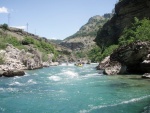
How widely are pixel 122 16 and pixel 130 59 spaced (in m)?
81.2

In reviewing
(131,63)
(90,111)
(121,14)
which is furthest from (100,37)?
(90,111)

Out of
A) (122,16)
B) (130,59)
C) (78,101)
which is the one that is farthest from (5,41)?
(78,101)

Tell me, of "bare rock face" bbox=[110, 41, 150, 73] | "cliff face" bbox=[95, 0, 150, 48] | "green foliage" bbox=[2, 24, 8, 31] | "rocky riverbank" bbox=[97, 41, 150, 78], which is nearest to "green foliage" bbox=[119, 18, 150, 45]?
"cliff face" bbox=[95, 0, 150, 48]

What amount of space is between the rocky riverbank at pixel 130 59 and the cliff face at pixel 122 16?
64.0 meters

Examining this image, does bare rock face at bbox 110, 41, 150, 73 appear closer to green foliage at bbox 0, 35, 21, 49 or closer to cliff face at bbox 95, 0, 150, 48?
green foliage at bbox 0, 35, 21, 49

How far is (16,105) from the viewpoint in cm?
3011

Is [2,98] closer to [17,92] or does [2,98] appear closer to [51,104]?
[17,92]

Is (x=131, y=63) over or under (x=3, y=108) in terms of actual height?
over

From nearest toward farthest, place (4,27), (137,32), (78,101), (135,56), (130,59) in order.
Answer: (78,101) < (135,56) < (130,59) < (137,32) < (4,27)

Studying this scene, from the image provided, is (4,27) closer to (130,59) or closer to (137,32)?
(137,32)

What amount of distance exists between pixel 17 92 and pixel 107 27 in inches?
4885

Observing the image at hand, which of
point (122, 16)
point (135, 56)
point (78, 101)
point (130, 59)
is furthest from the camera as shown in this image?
point (122, 16)

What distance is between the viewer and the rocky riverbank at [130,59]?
59213 millimetres

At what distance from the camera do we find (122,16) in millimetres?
139375
